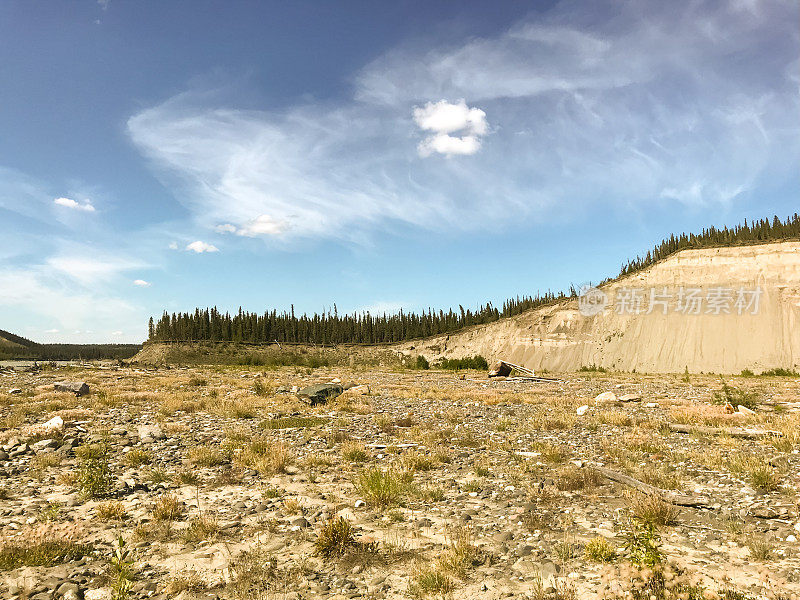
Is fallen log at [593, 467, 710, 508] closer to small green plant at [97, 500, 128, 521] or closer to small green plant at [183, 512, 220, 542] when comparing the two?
small green plant at [183, 512, 220, 542]

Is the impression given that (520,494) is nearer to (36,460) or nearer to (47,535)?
(47,535)

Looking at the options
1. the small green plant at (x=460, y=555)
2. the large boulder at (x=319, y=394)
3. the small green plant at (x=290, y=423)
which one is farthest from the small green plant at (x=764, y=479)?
the large boulder at (x=319, y=394)


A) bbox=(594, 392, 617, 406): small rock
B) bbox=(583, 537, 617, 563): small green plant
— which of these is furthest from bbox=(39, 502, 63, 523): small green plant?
bbox=(594, 392, 617, 406): small rock

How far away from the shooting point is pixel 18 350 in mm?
166125

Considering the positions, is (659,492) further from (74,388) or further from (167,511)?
(74,388)

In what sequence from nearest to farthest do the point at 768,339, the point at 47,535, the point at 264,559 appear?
the point at 264,559 < the point at 47,535 < the point at 768,339

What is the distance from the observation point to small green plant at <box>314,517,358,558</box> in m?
5.90

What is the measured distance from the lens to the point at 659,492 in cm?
773

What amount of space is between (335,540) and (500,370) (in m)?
43.9

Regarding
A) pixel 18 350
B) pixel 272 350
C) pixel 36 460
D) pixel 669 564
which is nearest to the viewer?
pixel 669 564

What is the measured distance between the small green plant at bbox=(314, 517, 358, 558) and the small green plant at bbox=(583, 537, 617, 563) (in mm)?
3076

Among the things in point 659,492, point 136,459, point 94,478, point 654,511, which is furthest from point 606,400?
point 94,478

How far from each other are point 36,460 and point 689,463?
15.2 meters

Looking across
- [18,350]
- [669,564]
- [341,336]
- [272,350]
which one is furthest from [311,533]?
[18,350]
